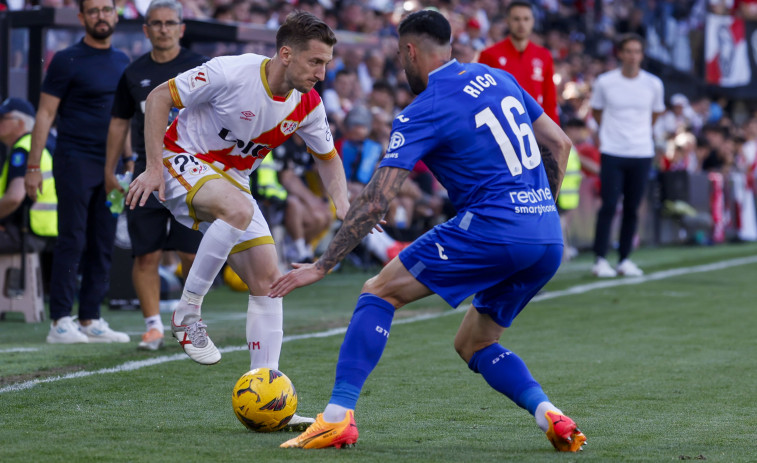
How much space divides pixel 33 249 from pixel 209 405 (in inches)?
188

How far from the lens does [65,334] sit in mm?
8336

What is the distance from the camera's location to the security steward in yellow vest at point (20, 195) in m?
9.76

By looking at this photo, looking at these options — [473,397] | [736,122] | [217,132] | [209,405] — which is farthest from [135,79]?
[736,122]

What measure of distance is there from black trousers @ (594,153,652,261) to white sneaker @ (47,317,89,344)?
6.78 metres

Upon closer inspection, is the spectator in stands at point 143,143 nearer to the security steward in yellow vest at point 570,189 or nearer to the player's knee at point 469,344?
the player's knee at point 469,344

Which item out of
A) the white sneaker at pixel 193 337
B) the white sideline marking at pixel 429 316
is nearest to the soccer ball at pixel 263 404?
the white sneaker at pixel 193 337

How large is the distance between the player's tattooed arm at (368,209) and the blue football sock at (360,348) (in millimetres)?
280

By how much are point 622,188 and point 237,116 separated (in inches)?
329

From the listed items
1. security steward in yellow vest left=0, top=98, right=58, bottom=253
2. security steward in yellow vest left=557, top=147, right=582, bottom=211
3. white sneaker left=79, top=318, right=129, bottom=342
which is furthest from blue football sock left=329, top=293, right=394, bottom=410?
security steward in yellow vest left=557, top=147, right=582, bottom=211

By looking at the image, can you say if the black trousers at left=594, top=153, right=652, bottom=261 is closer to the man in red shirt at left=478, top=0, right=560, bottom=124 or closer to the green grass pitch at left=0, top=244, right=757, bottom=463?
the green grass pitch at left=0, top=244, right=757, bottom=463

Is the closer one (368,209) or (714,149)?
(368,209)

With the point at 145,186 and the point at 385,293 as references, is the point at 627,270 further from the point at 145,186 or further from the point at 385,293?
the point at 385,293

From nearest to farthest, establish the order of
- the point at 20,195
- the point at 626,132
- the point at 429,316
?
the point at 20,195 → the point at 429,316 → the point at 626,132

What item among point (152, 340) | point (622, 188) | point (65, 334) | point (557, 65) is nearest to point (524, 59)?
point (622, 188)
